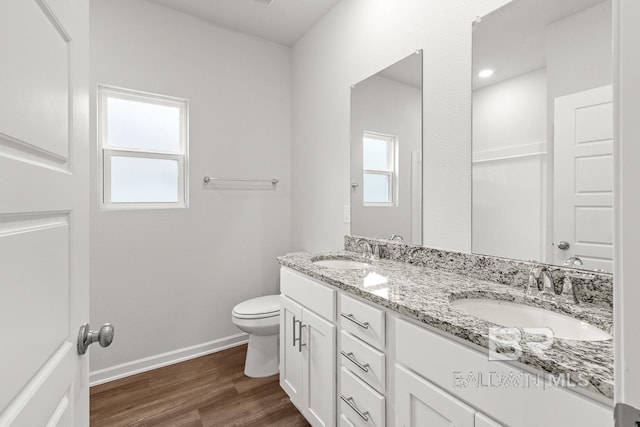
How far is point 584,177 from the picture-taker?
Result: 108 centimetres

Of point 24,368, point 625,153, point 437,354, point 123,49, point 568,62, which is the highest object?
point 123,49

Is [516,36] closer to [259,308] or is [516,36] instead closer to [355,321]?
[355,321]

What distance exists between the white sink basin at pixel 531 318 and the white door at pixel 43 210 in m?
1.14

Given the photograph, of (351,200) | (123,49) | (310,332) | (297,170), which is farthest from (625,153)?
(123,49)

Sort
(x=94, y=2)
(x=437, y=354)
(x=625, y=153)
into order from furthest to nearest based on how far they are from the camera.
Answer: (x=94, y=2)
(x=437, y=354)
(x=625, y=153)

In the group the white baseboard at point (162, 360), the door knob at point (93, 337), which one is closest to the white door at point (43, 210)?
the door knob at point (93, 337)

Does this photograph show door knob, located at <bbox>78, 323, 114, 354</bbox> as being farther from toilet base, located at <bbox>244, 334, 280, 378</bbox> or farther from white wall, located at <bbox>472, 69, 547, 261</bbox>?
toilet base, located at <bbox>244, 334, 280, 378</bbox>

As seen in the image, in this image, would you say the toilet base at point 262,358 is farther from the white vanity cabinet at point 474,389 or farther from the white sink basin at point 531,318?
the white sink basin at point 531,318

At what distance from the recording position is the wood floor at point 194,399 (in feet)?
5.76

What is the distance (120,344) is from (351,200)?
198cm

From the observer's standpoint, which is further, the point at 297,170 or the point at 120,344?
the point at 297,170

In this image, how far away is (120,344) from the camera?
2209 millimetres

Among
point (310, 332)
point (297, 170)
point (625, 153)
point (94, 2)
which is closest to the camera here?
point (625, 153)

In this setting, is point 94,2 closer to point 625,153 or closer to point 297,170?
point 297,170
